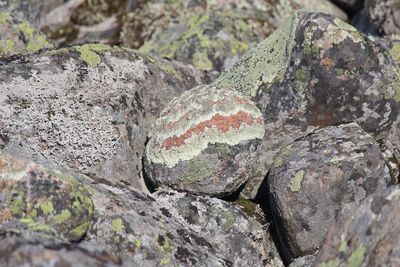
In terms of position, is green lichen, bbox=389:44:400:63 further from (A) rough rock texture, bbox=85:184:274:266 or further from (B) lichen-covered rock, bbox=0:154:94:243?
(B) lichen-covered rock, bbox=0:154:94:243

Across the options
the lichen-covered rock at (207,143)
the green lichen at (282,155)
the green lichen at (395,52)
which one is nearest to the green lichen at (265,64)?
the lichen-covered rock at (207,143)

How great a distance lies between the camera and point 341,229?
7.10 meters

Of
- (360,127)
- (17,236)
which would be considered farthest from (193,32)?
(17,236)

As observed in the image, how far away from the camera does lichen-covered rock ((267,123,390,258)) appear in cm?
988

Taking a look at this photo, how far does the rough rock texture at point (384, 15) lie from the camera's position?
1659cm

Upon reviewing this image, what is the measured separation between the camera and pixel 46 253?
220 inches

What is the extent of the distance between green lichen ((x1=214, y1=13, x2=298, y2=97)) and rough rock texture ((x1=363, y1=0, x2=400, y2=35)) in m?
5.42

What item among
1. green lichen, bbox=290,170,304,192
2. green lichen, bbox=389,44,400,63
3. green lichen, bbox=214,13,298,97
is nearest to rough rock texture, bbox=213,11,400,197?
green lichen, bbox=214,13,298,97

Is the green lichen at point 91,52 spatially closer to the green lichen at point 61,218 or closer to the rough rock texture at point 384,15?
the green lichen at point 61,218

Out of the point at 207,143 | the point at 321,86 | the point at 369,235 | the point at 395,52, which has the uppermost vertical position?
the point at 395,52

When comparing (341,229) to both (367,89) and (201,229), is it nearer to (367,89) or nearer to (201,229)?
(201,229)

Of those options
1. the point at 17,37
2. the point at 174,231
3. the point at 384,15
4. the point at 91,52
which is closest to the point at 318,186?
the point at 174,231

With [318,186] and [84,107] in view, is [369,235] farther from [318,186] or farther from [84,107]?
[84,107]

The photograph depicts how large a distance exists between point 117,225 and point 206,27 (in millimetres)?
8531
